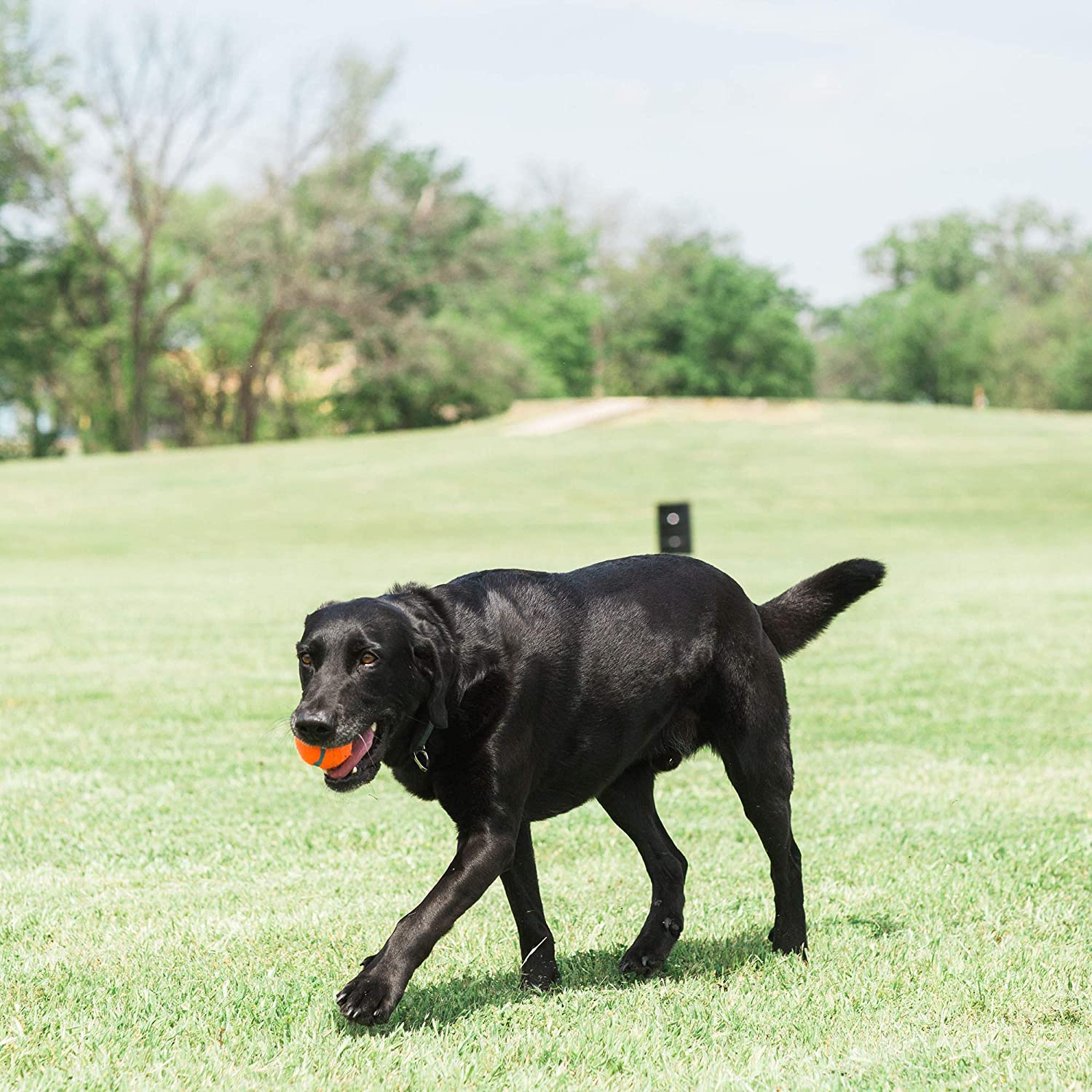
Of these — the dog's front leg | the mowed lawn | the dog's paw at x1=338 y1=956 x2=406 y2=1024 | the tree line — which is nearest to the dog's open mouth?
the dog's front leg

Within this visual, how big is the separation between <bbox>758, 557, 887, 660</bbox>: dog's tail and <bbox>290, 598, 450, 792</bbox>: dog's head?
1407mm

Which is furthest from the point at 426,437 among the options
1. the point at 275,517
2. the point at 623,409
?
the point at 275,517

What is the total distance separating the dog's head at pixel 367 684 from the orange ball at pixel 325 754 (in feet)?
0.05

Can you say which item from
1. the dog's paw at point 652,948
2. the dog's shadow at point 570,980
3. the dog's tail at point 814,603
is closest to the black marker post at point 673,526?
the dog's tail at point 814,603

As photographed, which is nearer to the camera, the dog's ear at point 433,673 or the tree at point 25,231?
the dog's ear at point 433,673

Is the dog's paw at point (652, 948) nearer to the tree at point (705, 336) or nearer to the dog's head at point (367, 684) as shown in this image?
the dog's head at point (367, 684)

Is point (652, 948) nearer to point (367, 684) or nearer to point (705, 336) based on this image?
point (367, 684)

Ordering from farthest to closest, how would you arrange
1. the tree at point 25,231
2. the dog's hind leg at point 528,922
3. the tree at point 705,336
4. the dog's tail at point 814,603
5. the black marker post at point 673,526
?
the tree at point 705,336 → the tree at point 25,231 → the black marker post at point 673,526 → the dog's tail at point 814,603 → the dog's hind leg at point 528,922

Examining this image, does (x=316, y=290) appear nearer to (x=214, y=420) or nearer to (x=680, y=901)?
(x=214, y=420)

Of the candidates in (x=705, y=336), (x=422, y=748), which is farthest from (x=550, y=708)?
(x=705, y=336)

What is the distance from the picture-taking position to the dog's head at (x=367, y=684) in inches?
128

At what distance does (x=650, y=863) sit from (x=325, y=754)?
1.37m

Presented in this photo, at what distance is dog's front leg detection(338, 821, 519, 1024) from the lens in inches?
131

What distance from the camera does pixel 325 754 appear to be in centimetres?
325
